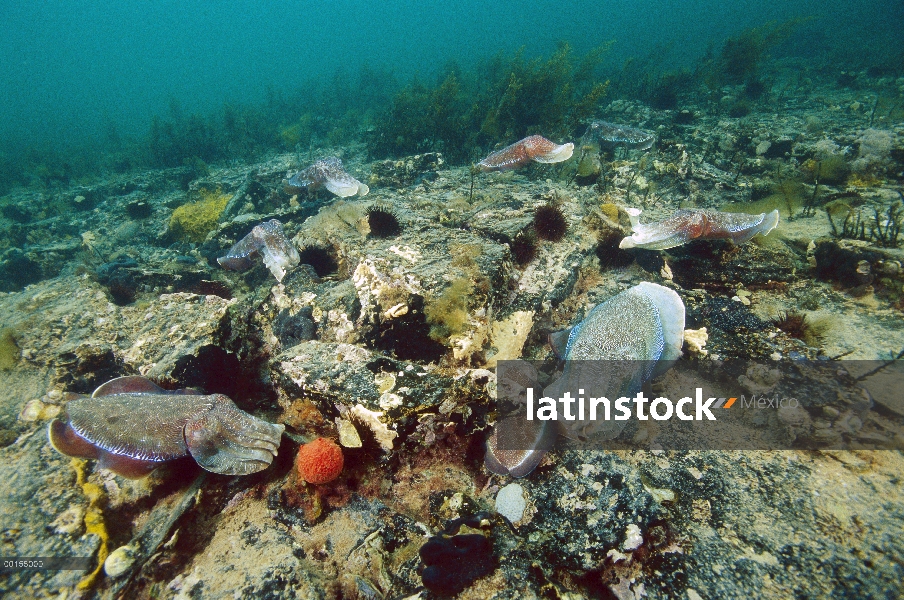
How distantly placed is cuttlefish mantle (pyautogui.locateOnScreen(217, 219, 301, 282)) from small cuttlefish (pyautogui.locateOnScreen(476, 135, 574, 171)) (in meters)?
3.25

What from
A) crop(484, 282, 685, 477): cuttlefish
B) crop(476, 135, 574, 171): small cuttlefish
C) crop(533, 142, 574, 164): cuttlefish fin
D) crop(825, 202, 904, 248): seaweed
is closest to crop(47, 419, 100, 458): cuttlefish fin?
crop(484, 282, 685, 477): cuttlefish

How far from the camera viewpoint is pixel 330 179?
6363 millimetres

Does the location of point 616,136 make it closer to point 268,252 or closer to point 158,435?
point 268,252

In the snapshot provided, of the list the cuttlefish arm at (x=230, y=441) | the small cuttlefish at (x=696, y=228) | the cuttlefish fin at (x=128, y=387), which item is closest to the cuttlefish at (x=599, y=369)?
the small cuttlefish at (x=696, y=228)

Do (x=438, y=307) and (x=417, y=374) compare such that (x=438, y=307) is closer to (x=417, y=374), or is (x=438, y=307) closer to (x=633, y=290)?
(x=417, y=374)

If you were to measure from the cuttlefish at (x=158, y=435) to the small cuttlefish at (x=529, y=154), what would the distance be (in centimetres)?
478

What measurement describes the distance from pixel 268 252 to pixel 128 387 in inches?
84.7

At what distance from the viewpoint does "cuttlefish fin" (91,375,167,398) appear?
307 centimetres

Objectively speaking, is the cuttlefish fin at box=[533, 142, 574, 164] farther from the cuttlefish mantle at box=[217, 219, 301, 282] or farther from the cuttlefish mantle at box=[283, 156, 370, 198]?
the cuttlefish mantle at box=[217, 219, 301, 282]

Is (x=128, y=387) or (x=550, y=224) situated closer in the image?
(x=128, y=387)

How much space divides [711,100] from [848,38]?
21386 millimetres

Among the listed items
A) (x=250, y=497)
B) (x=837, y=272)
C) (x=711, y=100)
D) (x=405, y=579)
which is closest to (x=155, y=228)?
(x=250, y=497)

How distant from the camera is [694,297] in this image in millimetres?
3998

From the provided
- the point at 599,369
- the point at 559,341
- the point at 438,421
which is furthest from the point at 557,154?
the point at 438,421
